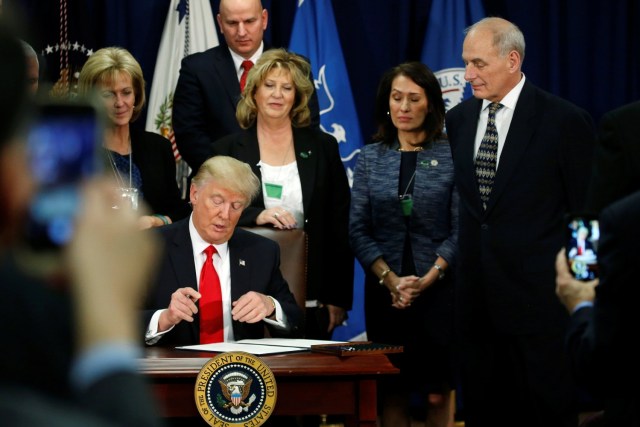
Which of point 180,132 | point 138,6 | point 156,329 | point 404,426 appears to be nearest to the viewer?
point 156,329

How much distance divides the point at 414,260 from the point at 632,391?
105 inches

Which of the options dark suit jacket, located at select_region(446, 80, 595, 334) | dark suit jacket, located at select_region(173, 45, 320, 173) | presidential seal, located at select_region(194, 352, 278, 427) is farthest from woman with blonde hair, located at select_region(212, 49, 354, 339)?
presidential seal, located at select_region(194, 352, 278, 427)

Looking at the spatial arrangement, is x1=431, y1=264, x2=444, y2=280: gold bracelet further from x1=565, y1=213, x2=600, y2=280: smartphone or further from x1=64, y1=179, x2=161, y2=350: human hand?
x1=64, y1=179, x2=161, y2=350: human hand

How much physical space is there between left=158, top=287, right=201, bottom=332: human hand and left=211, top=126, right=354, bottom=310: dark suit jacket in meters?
0.92

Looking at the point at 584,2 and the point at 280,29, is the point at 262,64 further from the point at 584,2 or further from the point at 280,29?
the point at 584,2

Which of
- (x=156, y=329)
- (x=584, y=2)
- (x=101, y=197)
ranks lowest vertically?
(x=156, y=329)

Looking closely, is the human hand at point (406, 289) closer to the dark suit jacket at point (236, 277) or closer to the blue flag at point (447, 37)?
the dark suit jacket at point (236, 277)

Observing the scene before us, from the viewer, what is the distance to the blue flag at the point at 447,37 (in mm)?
6176

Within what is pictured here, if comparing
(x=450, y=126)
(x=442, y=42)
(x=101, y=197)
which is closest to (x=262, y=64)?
(x=450, y=126)

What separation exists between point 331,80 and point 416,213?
173cm

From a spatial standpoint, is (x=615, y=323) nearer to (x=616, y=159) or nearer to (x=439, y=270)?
(x=616, y=159)

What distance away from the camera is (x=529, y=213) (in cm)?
437

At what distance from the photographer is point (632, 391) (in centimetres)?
A: 202

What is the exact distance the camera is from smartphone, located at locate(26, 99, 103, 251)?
721 millimetres
